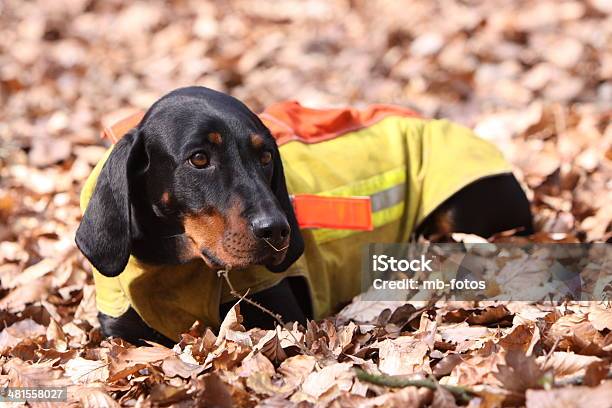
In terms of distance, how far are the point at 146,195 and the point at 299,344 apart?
0.86m

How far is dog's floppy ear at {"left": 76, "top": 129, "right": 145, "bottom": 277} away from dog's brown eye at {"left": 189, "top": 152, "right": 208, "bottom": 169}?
0.25 metres

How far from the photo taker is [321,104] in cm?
662

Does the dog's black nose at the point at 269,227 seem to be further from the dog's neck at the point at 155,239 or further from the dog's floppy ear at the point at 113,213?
the dog's floppy ear at the point at 113,213

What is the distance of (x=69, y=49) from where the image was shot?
8000 millimetres

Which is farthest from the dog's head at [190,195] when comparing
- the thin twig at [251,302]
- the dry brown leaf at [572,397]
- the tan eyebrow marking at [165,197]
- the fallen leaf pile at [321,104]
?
the dry brown leaf at [572,397]

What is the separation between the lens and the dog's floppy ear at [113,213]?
10.5 ft

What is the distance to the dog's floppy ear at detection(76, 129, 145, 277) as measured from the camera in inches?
126

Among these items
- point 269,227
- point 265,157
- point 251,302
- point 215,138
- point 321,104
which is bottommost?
point 321,104

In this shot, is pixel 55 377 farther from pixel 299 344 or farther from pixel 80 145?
pixel 80 145

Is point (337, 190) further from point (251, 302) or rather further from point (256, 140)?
point (251, 302)

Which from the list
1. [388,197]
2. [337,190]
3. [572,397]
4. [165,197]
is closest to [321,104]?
[388,197]

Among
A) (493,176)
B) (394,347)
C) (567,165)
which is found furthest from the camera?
(567,165)

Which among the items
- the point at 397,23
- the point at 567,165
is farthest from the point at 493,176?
the point at 397,23

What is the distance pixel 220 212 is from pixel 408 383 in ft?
3.19
